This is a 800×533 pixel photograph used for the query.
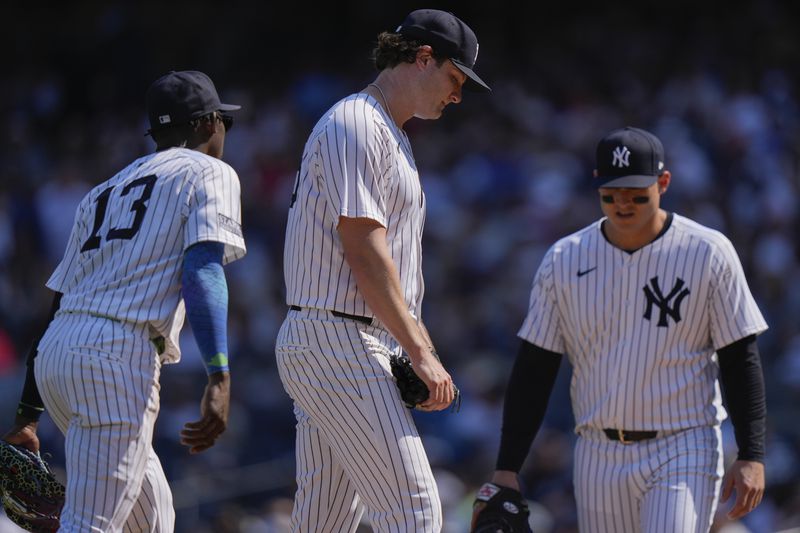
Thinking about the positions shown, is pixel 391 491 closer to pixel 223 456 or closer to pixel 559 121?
pixel 223 456

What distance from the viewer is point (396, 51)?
3.97m

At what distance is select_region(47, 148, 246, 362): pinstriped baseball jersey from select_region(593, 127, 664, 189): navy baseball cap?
1370 mm

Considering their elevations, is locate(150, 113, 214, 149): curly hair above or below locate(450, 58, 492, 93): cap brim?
below

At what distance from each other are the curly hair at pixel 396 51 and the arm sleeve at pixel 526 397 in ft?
4.13

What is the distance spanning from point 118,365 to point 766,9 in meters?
10.9

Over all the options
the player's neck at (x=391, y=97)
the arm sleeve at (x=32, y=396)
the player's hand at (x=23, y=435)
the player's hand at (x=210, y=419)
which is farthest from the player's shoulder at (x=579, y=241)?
the player's hand at (x=23, y=435)

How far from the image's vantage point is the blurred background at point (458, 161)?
29.3ft

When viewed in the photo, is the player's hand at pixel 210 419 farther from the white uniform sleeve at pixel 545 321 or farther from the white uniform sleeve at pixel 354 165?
the white uniform sleeve at pixel 545 321

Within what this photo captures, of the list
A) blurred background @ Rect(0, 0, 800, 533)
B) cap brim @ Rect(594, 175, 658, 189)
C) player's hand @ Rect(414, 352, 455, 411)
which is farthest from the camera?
blurred background @ Rect(0, 0, 800, 533)

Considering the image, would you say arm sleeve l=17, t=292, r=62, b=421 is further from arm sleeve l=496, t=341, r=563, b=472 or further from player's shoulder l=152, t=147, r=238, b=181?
arm sleeve l=496, t=341, r=563, b=472

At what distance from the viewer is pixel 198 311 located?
3.90 meters

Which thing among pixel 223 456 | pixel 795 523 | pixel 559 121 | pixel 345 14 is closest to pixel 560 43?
pixel 559 121

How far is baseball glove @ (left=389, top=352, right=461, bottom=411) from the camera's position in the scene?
379 cm

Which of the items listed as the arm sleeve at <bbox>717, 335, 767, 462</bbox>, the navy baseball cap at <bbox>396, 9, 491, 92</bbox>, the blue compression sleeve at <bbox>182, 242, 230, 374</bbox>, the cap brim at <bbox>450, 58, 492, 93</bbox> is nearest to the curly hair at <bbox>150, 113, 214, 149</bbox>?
the blue compression sleeve at <bbox>182, 242, 230, 374</bbox>
